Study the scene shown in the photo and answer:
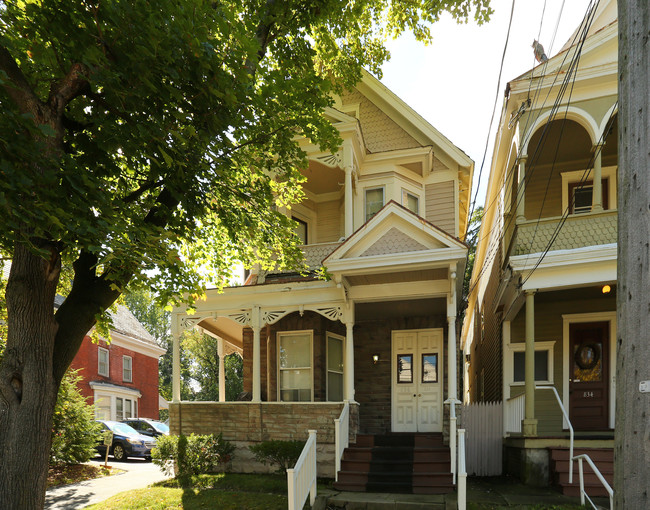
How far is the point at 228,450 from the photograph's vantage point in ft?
36.9

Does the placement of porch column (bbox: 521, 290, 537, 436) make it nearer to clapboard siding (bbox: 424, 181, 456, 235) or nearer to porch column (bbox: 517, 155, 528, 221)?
porch column (bbox: 517, 155, 528, 221)

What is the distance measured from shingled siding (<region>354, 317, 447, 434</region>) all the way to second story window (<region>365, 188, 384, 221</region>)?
319 cm

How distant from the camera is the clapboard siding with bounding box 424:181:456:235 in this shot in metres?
13.9

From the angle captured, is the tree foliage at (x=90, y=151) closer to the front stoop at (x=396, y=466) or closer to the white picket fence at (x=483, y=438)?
the front stoop at (x=396, y=466)

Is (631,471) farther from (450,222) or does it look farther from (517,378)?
(450,222)

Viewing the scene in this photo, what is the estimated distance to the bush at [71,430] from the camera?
12766 millimetres

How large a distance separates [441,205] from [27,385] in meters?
11.4

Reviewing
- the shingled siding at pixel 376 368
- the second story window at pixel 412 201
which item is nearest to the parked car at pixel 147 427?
the shingled siding at pixel 376 368

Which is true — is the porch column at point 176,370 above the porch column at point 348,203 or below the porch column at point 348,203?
below

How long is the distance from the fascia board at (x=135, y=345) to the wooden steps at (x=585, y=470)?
2274 cm

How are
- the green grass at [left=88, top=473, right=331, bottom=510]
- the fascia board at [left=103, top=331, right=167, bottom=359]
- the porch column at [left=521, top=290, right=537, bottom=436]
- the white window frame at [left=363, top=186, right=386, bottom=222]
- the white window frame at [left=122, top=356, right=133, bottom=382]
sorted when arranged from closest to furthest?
the green grass at [left=88, top=473, right=331, bottom=510] → the porch column at [left=521, top=290, right=537, bottom=436] → the white window frame at [left=363, top=186, right=386, bottom=222] → the fascia board at [left=103, top=331, right=167, bottom=359] → the white window frame at [left=122, top=356, right=133, bottom=382]

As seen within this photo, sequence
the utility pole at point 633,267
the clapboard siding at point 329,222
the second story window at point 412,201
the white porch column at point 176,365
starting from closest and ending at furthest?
the utility pole at point 633,267 → the white porch column at point 176,365 → the second story window at point 412,201 → the clapboard siding at point 329,222

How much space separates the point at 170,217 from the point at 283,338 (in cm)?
725

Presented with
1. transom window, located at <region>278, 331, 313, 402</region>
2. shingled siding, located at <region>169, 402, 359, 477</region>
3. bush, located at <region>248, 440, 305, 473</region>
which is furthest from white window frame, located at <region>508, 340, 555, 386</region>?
bush, located at <region>248, 440, 305, 473</region>
